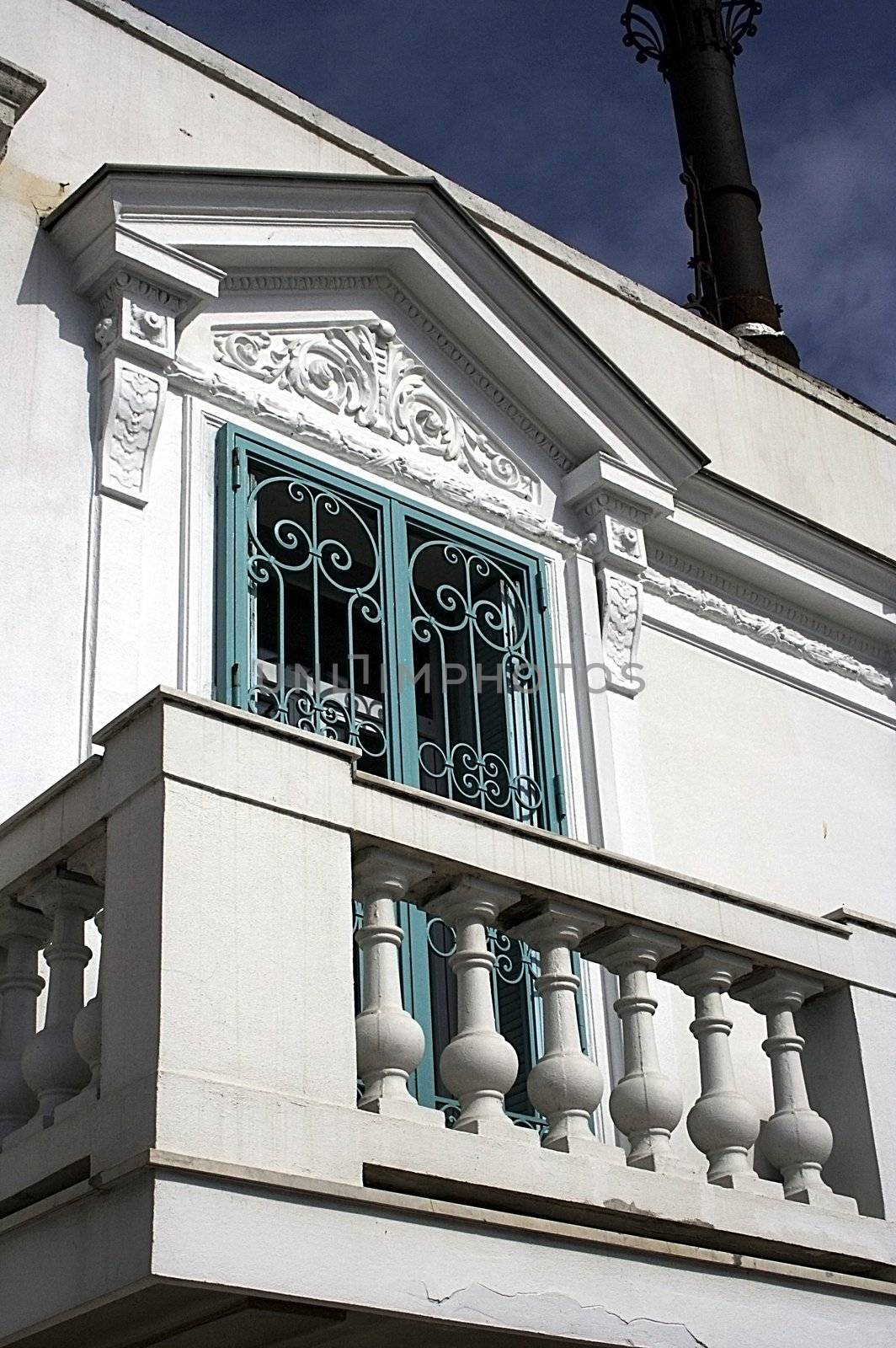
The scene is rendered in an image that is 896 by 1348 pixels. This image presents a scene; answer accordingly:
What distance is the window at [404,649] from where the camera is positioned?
6.33 m

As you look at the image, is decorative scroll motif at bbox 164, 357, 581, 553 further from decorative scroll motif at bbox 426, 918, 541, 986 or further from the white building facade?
decorative scroll motif at bbox 426, 918, 541, 986

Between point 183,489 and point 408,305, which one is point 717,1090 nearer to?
point 183,489

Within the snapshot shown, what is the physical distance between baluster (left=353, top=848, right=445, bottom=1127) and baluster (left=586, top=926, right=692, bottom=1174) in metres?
0.61

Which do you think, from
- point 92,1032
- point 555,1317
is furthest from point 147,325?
point 555,1317

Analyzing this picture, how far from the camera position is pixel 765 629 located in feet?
27.7

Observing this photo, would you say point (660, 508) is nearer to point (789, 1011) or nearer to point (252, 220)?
point (252, 220)

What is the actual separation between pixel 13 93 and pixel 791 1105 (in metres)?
4.22

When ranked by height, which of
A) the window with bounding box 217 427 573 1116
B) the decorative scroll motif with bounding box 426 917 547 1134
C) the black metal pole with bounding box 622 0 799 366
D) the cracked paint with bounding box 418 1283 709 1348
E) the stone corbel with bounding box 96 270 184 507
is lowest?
the cracked paint with bounding box 418 1283 709 1348

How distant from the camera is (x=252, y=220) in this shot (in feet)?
22.5

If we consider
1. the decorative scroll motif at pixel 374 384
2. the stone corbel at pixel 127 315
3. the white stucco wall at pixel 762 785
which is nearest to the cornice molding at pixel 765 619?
the white stucco wall at pixel 762 785

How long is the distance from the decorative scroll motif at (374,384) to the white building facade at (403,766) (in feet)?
0.06

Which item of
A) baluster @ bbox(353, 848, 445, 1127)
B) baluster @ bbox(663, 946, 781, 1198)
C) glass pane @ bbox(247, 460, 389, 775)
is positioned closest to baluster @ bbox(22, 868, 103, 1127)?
baluster @ bbox(353, 848, 445, 1127)

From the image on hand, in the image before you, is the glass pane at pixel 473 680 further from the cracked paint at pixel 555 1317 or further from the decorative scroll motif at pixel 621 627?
the cracked paint at pixel 555 1317

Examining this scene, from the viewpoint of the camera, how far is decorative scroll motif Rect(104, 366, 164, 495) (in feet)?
20.5
